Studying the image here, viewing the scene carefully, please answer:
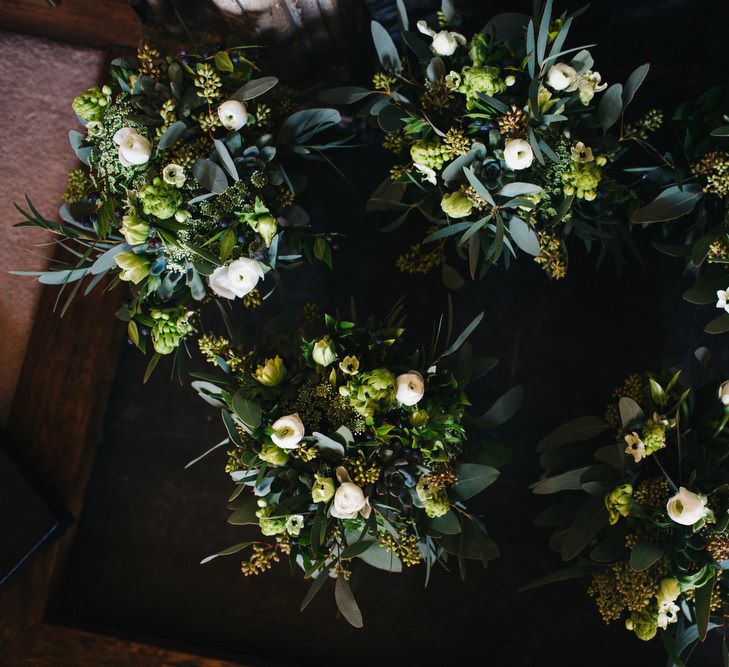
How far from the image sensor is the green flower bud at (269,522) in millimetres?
1160

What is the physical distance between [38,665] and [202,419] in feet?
2.58

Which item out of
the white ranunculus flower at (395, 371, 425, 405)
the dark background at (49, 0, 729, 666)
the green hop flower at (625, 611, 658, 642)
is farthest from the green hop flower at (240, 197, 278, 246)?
the green hop flower at (625, 611, 658, 642)

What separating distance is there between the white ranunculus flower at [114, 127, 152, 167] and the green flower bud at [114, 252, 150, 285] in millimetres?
200

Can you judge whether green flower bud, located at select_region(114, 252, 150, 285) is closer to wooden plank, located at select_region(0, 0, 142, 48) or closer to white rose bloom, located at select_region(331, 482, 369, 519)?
white rose bloom, located at select_region(331, 482, 369, 519)

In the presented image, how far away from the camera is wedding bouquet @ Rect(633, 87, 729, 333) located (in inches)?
48.9

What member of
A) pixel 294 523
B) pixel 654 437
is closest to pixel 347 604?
pixel 294 523

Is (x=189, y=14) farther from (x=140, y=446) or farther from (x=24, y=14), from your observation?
(x=140, y=446)

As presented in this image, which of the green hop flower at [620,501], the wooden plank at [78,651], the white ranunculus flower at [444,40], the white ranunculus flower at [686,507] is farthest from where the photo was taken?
the wooden plank at [78,651]

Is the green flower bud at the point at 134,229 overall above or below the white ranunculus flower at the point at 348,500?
above

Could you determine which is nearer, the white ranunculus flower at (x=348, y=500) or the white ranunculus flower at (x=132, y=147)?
the white ranunculus flower at (x=348, y=500)

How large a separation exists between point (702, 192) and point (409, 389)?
0.82 metres

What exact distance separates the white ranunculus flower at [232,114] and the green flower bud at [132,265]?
0.36 metres

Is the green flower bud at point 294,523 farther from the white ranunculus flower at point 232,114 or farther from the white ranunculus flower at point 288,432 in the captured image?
the white ranunculus flower at point 232,114

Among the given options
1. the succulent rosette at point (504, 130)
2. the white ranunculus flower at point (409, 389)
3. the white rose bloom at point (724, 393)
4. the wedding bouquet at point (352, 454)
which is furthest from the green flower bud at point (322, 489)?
the white rose bloom at point (724, 393)
